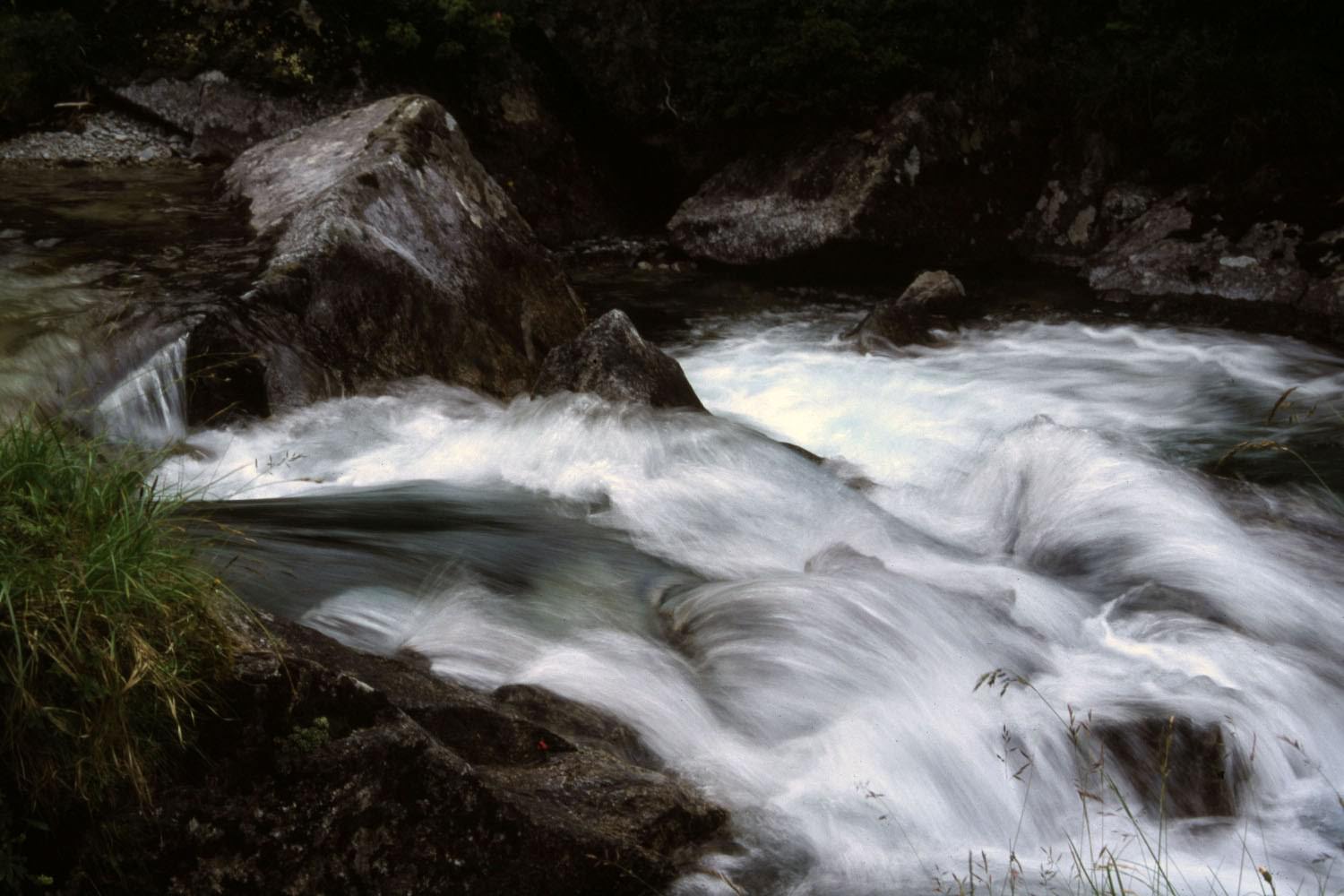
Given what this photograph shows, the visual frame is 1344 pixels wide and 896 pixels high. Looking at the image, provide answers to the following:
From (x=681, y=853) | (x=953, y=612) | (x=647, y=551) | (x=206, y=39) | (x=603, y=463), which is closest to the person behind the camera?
(x=681, y=853)

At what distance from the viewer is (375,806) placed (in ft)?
8.60

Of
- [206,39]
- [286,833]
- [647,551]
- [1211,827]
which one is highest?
[206,39]

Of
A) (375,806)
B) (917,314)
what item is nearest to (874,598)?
(375,806)

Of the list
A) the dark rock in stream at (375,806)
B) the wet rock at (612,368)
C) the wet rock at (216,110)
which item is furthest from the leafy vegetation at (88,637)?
the wet rock at (216,110)

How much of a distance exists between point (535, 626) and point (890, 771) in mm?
1213

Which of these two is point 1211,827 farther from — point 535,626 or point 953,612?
point 535,626

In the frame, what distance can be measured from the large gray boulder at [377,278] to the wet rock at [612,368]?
673 millimetres

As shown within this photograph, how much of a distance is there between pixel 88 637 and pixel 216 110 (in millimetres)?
9795

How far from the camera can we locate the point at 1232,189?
10.4 meters

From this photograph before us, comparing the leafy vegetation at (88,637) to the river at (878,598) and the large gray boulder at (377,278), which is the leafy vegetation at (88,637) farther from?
the large gray boulder at (377,278)

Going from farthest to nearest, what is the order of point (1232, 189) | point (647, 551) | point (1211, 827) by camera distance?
1. point (1232, 189)
2. point (647, 551)
3. point (1211, 827)

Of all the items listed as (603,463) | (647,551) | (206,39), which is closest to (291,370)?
(603,463)

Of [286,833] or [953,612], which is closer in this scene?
[286,833]

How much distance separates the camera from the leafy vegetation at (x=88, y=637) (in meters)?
2.29
